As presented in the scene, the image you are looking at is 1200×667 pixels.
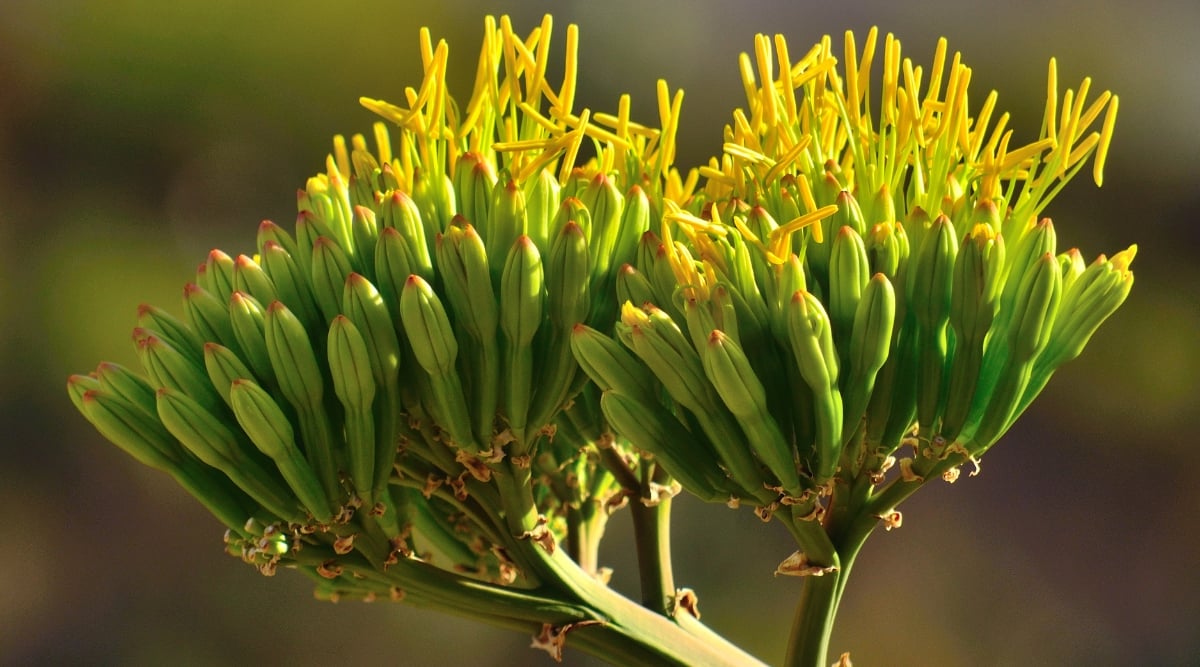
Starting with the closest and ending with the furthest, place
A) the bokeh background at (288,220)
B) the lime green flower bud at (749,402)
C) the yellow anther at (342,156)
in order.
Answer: the lime green flower bud at (749,402) < the yellow anther at (342,156) < the bokeh background at (288,220)

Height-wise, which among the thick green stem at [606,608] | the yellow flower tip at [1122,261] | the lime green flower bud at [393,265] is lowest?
the thick green stem at [606,608]

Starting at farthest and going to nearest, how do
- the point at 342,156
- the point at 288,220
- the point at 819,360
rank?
1. the point at 288,220
2. the point at 342,156
3. the point at 819,360

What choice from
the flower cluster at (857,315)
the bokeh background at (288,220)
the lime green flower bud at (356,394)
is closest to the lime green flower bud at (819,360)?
the flower cluster at (857,315)

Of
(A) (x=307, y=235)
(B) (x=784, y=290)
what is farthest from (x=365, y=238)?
(B) (x=784, y=290)

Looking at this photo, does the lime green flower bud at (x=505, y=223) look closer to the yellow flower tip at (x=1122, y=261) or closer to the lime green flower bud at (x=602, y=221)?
the lime green flower bud at (x=602, y=221)

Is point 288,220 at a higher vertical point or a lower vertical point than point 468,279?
higher

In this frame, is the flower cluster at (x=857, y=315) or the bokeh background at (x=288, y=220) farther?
the bokeh background at (x=288, y=220)

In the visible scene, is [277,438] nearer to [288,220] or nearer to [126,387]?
[126,387]

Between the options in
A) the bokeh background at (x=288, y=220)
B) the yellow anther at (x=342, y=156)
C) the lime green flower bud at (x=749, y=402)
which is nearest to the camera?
the lime green flower bud at (x=749, y=402)
